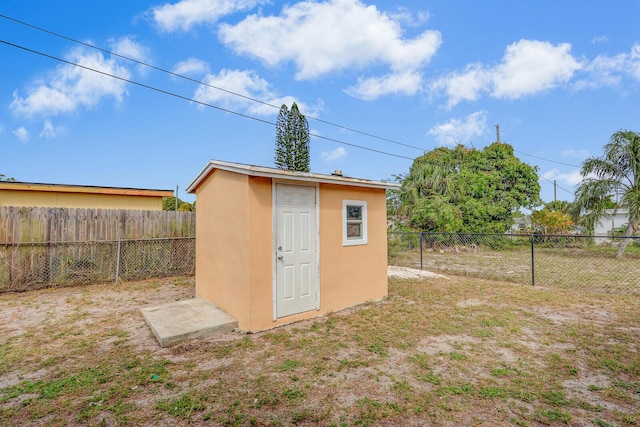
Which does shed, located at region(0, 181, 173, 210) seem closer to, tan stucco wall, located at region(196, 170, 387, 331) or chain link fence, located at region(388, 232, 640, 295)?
tan stucco wall, located at region(196, 170, 387, 331)

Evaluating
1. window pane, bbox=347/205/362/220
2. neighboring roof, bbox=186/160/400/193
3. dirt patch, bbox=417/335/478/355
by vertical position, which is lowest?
dirt patch, bbox=417/335/478/355

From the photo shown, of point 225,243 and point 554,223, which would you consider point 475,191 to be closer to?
point 554,223

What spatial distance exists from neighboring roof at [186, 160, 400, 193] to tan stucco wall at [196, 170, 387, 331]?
4.4 inches

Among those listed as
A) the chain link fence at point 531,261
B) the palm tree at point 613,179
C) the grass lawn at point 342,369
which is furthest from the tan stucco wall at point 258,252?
the palm tree at point 613,179

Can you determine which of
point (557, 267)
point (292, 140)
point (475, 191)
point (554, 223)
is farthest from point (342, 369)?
point (554, 223)

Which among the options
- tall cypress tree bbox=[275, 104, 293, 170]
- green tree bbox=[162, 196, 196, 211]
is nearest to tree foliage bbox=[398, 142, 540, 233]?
→ tall cypress tree bbox=[275, 104, 293, 170]

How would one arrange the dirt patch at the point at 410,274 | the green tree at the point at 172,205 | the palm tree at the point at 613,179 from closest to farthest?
the dirt patch at the point at 410,274, the palm tree at the point at 613,179, the green tree at the point at 172,205

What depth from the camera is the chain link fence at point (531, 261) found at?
755 centimetres

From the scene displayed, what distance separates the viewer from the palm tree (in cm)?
1220

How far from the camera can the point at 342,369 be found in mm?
3074

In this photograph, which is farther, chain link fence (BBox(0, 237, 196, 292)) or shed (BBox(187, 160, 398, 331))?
chain link fence (BBox(0, 237, 196, 292))

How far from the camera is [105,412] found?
234cm

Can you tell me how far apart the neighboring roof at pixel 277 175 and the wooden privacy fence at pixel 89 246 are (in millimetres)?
2790

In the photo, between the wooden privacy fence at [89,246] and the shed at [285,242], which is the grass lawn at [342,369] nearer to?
the shed at [285,242]
